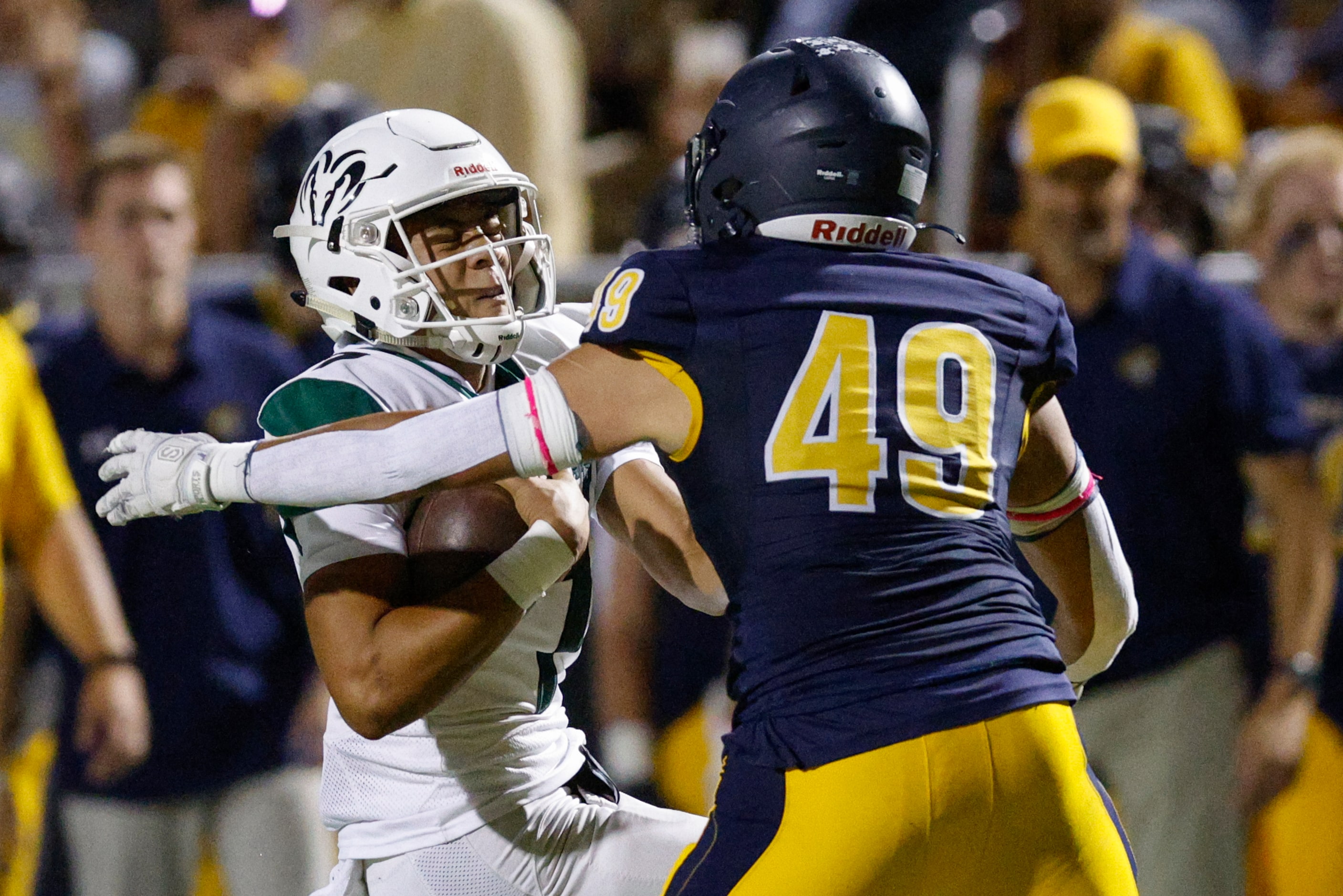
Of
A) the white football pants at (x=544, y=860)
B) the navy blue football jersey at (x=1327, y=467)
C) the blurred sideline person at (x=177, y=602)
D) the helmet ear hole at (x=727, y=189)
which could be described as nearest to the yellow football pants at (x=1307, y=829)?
the navy blue football jersey at (x=1327, y=467)

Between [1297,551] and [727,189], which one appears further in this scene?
[1297,551]

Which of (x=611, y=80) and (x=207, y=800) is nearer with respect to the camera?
(x=207, y=800)

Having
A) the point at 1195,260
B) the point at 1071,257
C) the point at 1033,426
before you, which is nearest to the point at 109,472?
the point at 1033,426

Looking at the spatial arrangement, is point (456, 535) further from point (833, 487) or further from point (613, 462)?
point (833, 487)

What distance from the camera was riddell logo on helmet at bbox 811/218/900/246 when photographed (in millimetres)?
2477

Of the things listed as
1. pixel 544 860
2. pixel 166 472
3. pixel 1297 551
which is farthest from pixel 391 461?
pixel 1297 551

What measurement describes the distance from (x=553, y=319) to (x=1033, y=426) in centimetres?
90

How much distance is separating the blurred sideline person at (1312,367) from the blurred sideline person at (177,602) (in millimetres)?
2772

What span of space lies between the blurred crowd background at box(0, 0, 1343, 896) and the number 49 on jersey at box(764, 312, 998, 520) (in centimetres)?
251

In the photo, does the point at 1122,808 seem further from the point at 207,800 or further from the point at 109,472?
the point at 109,472

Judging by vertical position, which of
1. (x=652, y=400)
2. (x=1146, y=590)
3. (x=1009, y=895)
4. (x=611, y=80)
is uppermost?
(x=652, y=400)

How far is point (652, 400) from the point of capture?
2367 millimetres

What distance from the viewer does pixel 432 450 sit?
2.36m

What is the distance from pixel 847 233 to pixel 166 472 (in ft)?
3.43
